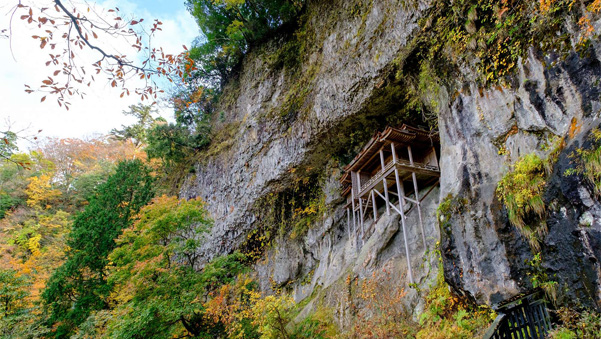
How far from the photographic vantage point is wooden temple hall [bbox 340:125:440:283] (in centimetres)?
1147

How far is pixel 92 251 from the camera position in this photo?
14656 millimetres

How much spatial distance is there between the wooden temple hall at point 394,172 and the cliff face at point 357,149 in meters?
0.67

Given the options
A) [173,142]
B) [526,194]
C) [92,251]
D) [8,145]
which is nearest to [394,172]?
[526,194]

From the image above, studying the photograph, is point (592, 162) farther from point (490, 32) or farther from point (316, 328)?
point (316, 328)

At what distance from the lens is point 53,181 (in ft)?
94.9

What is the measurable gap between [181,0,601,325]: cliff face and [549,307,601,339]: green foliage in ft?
0.73

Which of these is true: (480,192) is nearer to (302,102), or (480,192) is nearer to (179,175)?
(302,102)

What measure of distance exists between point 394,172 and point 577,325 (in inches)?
313

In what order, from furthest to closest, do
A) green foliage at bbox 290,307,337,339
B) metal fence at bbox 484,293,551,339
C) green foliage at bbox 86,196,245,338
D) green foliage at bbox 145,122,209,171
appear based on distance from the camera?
1. green foliage at bbox 145,122,209,171
2. green foliage at bbox 86,196,245,338
3. green foliage at bbox 290,307,337,339
4. metal fence at bbox 484,293,551,339

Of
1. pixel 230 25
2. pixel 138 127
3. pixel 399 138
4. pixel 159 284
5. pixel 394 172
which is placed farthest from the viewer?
pixel 138 127

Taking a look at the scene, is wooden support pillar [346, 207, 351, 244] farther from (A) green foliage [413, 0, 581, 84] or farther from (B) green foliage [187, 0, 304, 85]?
(B) green foliage [187, 0, 304, 85]

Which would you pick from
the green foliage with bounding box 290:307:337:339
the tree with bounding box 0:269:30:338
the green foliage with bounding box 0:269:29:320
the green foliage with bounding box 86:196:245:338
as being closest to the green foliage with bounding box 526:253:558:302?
the green foliage with bounding box 290:307:337:339

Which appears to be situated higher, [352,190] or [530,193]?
[352,190]

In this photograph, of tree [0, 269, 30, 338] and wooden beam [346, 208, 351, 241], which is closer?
tree [0, 269, 30, 338]
